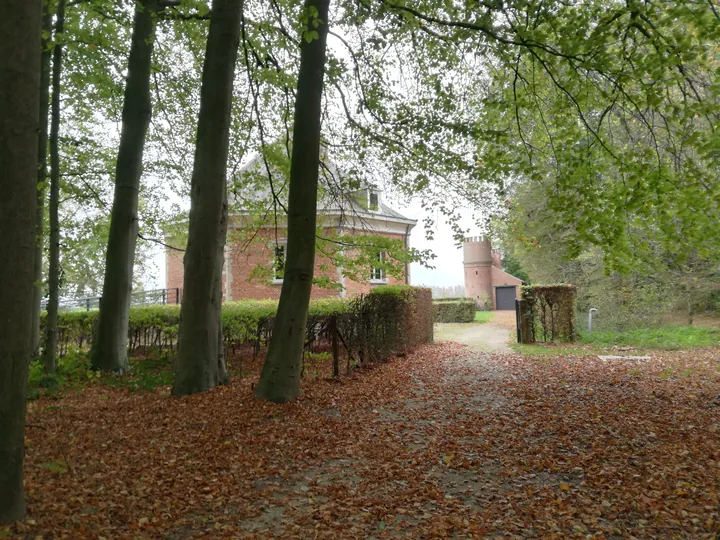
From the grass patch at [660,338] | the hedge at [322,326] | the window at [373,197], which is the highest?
the window at [373,197]

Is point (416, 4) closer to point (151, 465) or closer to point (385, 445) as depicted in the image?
point (385, 445)

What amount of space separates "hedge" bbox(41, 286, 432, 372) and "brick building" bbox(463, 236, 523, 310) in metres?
26.8

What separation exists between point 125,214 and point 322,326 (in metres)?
4.46

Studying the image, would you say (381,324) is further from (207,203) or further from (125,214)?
(125,214)

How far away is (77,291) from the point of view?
31266 mm

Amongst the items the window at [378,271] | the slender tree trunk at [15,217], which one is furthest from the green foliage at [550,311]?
the slender tree trunk at [15,217]

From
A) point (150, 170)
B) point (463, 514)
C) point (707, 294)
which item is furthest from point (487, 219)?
point (707, 294)

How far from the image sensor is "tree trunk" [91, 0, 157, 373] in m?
8.58

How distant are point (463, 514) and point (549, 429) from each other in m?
2.35

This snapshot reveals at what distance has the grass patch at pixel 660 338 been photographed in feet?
41.7

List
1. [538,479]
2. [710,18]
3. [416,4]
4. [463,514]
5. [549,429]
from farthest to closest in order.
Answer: [416,4]
[549,429]
[710,18]
[538,479]
[463,514]

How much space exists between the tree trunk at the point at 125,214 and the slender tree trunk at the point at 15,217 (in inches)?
234

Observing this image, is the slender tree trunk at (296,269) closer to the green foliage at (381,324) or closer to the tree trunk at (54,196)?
the green foliage at (381,324)

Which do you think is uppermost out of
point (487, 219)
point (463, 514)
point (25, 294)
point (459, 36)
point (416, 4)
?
point (416, 4)
